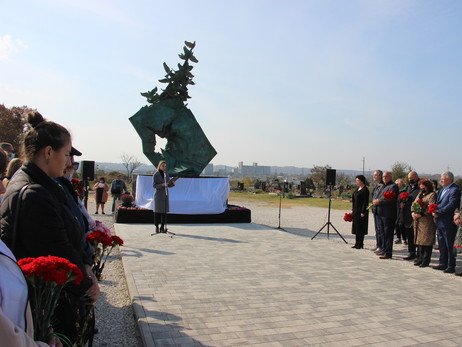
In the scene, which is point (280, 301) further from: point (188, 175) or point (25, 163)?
point (188, 175)

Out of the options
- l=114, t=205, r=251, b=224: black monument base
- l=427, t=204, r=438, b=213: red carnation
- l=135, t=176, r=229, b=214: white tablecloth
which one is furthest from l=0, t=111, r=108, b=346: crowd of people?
l=135, t=176, r=229, b=214: white tablecloth

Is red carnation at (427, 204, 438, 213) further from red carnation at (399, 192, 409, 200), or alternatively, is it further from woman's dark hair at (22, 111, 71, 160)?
woman's dark hair at (22, 111, 71, 160)

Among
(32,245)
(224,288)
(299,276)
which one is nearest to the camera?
(32,245)

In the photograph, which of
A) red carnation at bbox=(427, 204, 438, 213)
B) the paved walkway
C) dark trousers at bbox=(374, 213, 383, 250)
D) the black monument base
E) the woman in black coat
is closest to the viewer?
the paved walkway

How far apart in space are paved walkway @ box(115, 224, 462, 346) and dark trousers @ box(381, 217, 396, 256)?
34 cm

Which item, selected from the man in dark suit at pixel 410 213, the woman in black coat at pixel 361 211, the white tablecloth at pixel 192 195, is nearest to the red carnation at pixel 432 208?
the man in dark suit at pixel 410 213

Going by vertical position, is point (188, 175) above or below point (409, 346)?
above

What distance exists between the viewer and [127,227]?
11.0 meters

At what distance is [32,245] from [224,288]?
370 cm

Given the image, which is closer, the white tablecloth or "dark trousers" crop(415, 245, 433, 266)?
"dark trousers" crop(415, 245, 433, 266)

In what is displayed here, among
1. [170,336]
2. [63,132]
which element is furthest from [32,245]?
[170,336]

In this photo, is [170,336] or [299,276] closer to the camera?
[170,336]

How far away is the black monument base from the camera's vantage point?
11.9m

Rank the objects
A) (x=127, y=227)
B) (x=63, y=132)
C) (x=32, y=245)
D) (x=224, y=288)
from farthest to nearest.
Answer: (x=127, y=227) → (x=224, y=288) → (x=63, y=132) → (x=32, y=245)
